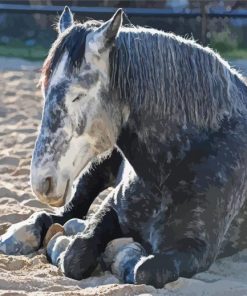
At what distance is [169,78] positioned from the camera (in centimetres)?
356

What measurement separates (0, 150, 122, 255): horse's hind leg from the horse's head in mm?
711

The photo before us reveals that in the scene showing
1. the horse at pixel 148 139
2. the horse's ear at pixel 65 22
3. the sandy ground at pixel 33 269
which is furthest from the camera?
the horse's ear at pixel 65 22

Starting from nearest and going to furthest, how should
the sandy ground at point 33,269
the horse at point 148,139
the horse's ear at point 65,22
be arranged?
the sandy ground at point 33,269
the horse at point 148,139
the horse's ear at point 65,22

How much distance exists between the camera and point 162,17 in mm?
12766

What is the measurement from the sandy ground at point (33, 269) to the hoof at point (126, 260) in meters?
0.04

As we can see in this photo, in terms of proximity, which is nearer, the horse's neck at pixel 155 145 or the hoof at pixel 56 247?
the horse's neck at pixel 155 145

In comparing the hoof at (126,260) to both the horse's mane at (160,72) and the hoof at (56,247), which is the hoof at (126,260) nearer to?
the hoof at (56,247)

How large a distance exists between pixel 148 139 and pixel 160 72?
266 mm

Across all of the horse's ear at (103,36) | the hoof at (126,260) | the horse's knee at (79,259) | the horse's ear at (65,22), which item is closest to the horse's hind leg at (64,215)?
the horse's knee at (79,259)

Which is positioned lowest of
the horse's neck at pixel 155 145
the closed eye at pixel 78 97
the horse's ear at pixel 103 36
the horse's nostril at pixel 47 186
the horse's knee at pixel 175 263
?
the horse's knee at pixel 175 263

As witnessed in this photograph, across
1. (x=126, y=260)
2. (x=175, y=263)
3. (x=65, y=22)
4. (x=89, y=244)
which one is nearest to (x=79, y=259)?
(x=89, y=244)

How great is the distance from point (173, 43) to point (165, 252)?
2.74 ft

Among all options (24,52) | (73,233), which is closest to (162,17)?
(24,52)

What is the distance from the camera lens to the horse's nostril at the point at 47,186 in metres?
3.41
